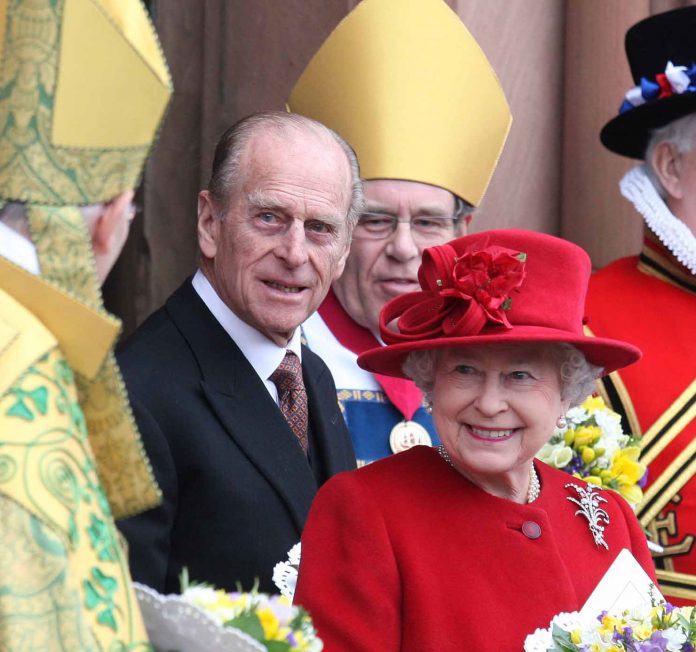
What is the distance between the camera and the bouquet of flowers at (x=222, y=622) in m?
1.89

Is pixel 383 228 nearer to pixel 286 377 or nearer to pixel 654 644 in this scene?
pixel 286 377

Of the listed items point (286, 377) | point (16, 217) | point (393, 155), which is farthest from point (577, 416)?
point (16, 217)

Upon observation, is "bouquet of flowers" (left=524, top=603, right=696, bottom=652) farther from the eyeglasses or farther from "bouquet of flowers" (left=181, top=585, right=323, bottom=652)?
the eyeglasses

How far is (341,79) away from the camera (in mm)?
3938

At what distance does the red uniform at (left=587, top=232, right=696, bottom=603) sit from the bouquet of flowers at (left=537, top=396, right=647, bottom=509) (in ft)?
0.91

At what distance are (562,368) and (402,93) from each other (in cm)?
146

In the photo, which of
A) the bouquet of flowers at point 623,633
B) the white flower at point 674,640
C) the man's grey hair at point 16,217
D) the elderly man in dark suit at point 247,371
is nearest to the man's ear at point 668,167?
the elderly man in dark suit at point 247,371

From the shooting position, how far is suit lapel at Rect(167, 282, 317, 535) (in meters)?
2.96

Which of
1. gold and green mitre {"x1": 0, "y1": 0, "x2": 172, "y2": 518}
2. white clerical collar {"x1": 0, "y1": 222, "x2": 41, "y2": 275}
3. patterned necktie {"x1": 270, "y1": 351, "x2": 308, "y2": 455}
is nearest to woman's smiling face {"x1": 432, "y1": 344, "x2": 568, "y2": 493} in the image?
patterned necktie {"x1": 270, "y1": 351, "x2": 308, "y2": 455}

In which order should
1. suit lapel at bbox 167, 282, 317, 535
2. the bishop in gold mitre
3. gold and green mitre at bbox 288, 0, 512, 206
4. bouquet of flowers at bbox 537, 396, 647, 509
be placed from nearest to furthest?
1. the bishop in gold mitre
2. suit lapel at bbox 167, 282, 317, 535
3. bouquet of flowers at bbox 537, 396, 647, 509
4. gold and green mitre at bbox 288, 0, 512, 206

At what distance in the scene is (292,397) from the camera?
321 cm

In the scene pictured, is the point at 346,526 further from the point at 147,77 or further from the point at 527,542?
the point at 147,77

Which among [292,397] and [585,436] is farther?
[585,436]

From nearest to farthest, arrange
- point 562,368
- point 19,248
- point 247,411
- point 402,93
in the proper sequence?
point 19,248
point 562,368
point 247,411
point 402,93
